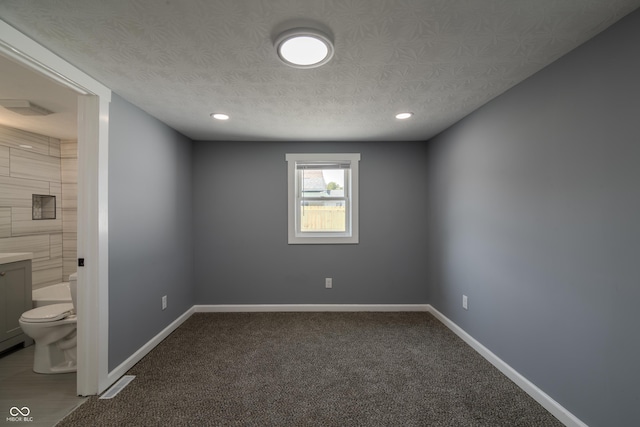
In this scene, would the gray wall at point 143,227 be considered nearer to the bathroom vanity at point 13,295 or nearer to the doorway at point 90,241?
the doorway at point 90,241

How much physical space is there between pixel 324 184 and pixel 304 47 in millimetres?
2283

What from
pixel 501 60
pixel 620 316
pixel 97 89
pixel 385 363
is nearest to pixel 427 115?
pixel 501 60

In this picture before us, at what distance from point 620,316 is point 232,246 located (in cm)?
351

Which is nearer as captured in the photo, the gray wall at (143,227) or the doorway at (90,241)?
the doorway at (90,241)

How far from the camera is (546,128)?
5.95ft

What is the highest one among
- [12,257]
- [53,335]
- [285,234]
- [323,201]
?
Answer: [323,201]


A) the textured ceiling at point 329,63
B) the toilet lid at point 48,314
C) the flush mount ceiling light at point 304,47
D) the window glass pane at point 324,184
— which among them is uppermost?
→ the textured ceiling at point 329,63

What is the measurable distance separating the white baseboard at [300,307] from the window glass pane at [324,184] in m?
1.50

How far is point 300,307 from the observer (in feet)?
11.9

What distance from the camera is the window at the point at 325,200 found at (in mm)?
3637

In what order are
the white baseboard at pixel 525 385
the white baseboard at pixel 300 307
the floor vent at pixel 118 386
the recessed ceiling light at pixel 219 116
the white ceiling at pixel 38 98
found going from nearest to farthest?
the white baseboard at pixel 525 385
the white ceiling at pixel 38 98
the floor vent at pixel 118 386
the recessed ceiling light at pixel 219 116
the white baseboard at pixel 300 307

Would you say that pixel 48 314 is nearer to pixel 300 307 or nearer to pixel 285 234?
pixel 285 234

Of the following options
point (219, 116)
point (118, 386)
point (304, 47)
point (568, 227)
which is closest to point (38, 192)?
point (219, 116)

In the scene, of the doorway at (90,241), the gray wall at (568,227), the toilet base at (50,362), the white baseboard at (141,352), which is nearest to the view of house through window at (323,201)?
the gray wall at (568,227)
